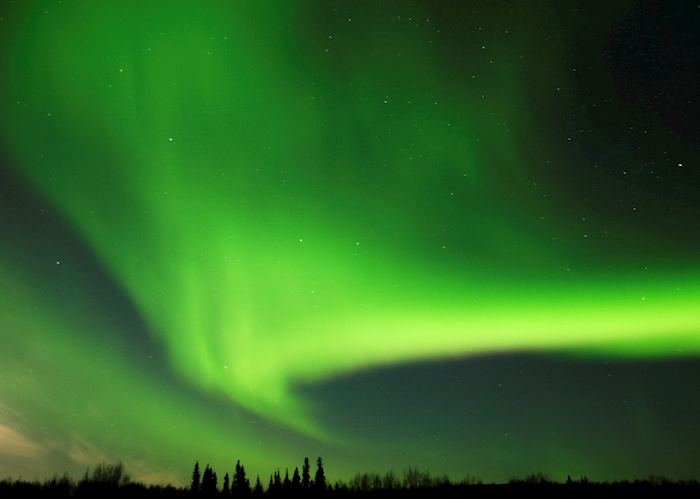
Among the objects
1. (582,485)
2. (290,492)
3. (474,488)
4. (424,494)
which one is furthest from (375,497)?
(582,485)

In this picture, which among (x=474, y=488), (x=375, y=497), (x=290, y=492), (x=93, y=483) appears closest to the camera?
(x=474, y=488)

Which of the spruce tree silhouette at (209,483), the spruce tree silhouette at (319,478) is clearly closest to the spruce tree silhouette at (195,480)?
the spruce tree silhouette at (209,483)

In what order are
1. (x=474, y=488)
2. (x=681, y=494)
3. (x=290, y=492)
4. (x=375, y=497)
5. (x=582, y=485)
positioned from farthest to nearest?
(x=290, y=492) < (x=375, y=497) < (x=474, y=488) < (x=582, y=485) < (x=681, y=494)

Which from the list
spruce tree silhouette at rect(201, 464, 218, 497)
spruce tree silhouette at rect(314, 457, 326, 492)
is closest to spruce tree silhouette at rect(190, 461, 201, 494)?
spruce tree silhouette at rect(201, 464, 218, 497)

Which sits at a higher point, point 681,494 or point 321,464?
point 321,464

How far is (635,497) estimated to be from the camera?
69.6 meters

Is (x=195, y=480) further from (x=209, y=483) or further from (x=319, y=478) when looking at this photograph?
(x=319, y=478)

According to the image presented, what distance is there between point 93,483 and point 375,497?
69868 mm

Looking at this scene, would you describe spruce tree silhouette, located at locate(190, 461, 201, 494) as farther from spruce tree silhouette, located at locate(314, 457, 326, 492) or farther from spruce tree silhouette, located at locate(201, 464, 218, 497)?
spruce tree silhouette, located at locate(314, 457, 326, 492)

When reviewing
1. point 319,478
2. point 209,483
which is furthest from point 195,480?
point 319,478

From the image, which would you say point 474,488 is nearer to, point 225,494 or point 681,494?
point 681,494

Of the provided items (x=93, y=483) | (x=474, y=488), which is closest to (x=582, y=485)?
(x=474, y=488)

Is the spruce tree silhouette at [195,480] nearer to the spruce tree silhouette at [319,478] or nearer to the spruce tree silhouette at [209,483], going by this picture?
the spruce tree silhouette at [209,483]

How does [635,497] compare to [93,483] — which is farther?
[93,483]
